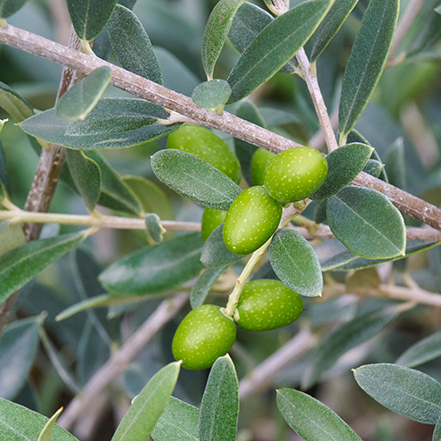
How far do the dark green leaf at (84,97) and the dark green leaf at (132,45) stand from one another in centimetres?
13

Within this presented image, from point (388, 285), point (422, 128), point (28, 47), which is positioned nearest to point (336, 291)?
point (388, 285)

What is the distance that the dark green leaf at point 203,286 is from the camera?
2.19 ft

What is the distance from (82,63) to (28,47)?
58mm

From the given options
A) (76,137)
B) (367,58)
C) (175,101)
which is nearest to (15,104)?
(76,137)

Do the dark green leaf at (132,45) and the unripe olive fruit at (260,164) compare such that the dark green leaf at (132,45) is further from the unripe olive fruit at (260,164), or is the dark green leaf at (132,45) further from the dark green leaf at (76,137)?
A: the unripe olive fruit at (260,164)

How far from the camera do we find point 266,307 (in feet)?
1.97

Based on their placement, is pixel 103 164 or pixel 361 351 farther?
Answer: pixel 361 351

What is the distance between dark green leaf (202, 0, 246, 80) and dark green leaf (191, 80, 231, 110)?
0.19 ft

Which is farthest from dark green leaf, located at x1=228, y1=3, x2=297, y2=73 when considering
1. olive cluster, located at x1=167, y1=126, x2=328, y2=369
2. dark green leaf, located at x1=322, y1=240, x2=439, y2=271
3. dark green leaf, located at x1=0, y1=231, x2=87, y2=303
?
dark green leaf, located at x1=0, y1=231, x2=87, y2=303

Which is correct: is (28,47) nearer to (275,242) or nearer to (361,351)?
(275,242)

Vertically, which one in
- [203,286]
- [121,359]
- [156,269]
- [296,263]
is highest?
[296,263]

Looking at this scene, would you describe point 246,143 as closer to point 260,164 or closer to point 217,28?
point 260,164

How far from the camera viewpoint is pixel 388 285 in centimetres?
98

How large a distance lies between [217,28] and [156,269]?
0.42 meters
